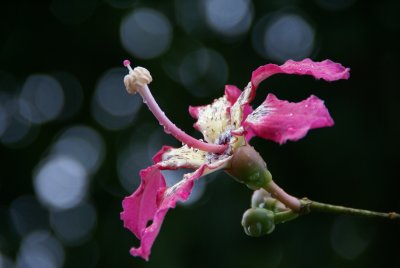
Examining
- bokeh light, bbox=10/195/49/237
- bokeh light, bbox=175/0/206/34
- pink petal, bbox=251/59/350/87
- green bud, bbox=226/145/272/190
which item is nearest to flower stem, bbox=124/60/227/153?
green bud, bbox=226/145/272/190

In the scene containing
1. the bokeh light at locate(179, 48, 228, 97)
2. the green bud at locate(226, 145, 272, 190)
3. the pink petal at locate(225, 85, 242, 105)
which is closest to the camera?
the green bud at locate(226, 145, 272, 190)

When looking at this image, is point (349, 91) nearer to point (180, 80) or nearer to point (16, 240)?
point (180, 80)

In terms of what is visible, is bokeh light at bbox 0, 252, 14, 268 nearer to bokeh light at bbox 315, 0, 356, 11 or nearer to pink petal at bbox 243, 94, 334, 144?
bokeh light at bbox 315, 0, 356, 11

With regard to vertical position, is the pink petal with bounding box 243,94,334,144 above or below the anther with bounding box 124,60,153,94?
above

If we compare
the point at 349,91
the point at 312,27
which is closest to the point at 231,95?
the point at 349,91

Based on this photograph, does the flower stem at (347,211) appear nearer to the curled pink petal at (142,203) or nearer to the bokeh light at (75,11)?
the curled pink petal at (142,203)

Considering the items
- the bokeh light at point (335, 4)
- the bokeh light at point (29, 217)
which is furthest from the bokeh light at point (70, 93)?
the bokeh light at point (335, 4)
